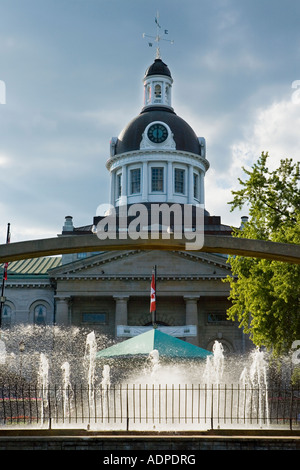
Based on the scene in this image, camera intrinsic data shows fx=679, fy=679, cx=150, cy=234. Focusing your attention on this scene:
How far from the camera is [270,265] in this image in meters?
25.9

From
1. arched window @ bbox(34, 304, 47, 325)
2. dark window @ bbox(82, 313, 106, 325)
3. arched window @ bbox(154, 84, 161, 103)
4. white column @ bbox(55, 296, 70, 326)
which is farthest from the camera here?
arched window @ bbox(154, 84, 161, 103)

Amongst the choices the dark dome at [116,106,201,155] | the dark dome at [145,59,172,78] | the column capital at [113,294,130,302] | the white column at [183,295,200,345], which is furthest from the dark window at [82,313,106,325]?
the dark dome at [145,59,172,78]

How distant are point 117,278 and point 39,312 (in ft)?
27.4

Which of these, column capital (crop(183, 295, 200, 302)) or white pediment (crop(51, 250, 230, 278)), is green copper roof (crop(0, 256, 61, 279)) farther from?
column capital (crop(183, 295, 200, 302))

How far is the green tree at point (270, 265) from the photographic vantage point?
26.1 metres

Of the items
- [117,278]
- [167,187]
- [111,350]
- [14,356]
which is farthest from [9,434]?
[167,187]

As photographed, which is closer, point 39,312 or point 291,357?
point 291,357

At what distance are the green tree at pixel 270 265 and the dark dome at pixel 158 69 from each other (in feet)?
156

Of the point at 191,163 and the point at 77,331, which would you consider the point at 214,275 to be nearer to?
the point at 77,331

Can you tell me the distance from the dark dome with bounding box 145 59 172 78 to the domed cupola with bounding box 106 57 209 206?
384cm

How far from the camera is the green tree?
26141 millimetres

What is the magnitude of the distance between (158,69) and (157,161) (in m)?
11.2

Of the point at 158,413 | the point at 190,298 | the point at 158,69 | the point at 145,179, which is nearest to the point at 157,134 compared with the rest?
the point at 145,179
